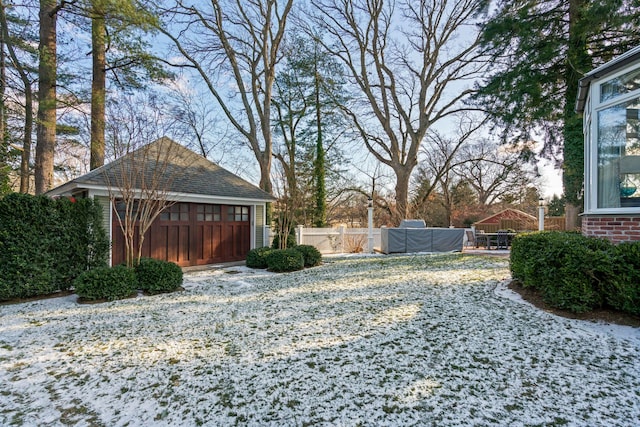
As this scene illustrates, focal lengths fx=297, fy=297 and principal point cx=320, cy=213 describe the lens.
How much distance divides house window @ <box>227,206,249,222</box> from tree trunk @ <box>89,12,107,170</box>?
4.16m

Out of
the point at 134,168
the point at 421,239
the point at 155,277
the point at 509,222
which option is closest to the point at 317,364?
the point at 155,277

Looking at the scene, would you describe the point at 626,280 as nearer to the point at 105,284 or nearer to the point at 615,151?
the point at 615,151

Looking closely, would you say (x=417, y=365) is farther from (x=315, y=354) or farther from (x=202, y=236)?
(x=202, y=236)

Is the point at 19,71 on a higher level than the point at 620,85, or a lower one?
higher

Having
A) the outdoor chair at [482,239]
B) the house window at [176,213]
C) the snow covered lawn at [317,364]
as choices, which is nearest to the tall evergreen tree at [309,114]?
the outdoor chair at [482,239]

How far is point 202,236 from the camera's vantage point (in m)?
8.73

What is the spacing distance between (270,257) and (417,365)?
19.3 feet

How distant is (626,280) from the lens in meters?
3.42

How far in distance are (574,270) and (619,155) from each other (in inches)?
81.7

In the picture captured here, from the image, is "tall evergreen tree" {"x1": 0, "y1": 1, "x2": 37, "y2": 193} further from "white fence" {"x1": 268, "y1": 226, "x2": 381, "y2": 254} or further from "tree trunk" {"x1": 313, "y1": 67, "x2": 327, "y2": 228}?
"tree trunk" {"x1": 313, "y1": 67, "x2": 327, "y2": 228}

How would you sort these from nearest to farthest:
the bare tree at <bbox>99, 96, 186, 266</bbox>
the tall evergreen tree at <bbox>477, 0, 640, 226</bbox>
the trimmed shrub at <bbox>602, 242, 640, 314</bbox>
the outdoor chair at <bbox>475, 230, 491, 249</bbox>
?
the trimmed shrub at <bbox>602, 242, 640, 314</bbox> → the bare tree at <bbox>99, 96, 186, 266</bbox> → the tall evergreen tree at <bbox>477, 0, 640, 226</bbox> → the outdoor chair at <bbox>475, 230, 491, 249</bbox>

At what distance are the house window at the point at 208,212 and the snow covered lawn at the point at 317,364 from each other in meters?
4.10

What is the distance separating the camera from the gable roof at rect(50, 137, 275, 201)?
6723 mm

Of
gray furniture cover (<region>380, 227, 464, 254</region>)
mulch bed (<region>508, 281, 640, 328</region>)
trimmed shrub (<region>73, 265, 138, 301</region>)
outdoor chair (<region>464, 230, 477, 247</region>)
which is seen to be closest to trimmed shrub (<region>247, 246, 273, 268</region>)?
trimmed shrub (<region>73, 265, 138, 301</region>)
